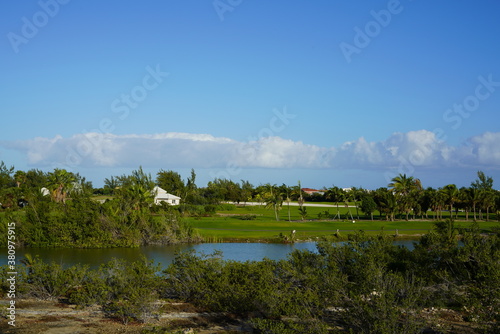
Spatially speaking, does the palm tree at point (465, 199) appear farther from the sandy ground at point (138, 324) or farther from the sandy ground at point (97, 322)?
the sandy ground at point (97, 322)

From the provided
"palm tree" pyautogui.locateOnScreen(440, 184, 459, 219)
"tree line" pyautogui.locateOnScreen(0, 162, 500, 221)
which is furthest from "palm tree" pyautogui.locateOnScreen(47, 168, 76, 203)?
"palm tree" pyautogui.locateOnScreen(440, 184, 459, 219)

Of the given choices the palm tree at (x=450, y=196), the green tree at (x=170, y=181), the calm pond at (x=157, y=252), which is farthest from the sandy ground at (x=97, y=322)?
the green tree at (x=170, y=181)

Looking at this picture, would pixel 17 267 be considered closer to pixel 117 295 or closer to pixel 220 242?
pixel 117 295

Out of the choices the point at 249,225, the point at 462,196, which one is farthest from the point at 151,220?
the point at 462,196

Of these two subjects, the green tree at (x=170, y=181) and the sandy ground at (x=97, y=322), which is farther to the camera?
the green tree at (x=170, y=181)

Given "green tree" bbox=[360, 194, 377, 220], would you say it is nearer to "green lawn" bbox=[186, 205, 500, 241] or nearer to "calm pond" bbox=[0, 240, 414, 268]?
"green lawn" bbox=[186, 205, 500, 241]

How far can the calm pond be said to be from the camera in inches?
1749

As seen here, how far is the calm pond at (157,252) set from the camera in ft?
146

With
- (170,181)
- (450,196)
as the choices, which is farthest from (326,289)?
(170,181)

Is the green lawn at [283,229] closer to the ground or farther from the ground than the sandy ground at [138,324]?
farther from the ground

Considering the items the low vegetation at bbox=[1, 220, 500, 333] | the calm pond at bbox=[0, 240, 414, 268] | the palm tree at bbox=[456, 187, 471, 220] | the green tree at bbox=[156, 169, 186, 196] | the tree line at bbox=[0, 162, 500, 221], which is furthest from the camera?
the green tree at bbox=[156, 169, 186, 196]

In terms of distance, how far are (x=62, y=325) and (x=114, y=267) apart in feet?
18.3

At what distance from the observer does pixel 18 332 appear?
59.2 feet

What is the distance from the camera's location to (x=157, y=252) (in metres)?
50.3
